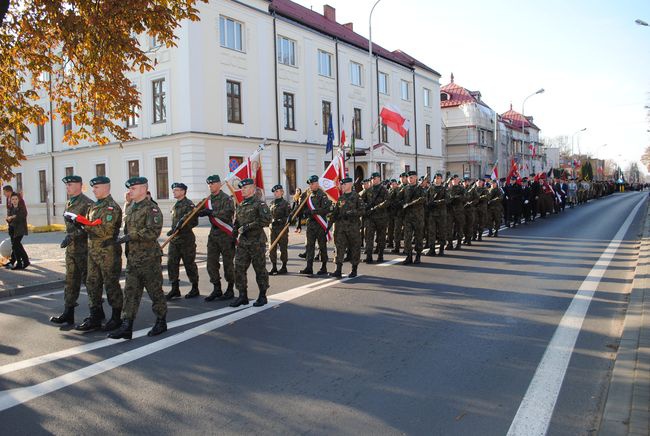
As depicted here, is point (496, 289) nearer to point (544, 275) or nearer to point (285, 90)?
point (544, 275)

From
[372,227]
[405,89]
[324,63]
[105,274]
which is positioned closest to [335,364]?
[105,274]

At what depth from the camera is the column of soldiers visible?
6.27m

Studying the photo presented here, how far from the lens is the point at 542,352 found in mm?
5355

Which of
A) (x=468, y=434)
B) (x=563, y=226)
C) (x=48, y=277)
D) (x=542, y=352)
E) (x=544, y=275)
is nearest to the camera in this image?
(x=468, y=434)

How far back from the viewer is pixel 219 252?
27.6 ft

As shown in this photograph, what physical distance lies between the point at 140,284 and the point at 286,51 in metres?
25.7

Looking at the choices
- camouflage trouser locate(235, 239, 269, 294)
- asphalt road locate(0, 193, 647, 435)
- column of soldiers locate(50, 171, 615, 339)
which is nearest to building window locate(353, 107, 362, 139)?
column of soldiers locate(50, 171, 615, 339)

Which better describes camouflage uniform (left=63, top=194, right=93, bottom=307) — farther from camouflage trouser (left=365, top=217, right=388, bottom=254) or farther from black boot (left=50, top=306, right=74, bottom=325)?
camouflage trouser (left=365, top=217, right=388, bottom=254)

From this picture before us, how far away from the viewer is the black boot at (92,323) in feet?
21.4

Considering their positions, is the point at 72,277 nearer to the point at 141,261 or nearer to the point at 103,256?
the point at 103,256

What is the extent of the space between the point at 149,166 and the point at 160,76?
14.6 feet

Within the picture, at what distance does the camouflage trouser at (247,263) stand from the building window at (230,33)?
67.4 ft

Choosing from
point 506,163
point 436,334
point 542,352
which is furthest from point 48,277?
point 506,163

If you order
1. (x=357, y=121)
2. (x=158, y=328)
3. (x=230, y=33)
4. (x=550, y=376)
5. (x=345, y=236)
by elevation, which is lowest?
(x=550, y=376)
